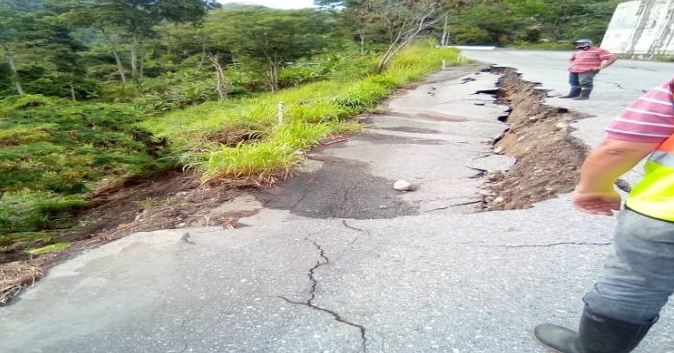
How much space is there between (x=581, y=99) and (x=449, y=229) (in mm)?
6048

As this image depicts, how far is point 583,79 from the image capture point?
760cm

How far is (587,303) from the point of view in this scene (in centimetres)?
149

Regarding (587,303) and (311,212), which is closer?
(587,303)

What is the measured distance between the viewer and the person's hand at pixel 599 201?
1.42 m

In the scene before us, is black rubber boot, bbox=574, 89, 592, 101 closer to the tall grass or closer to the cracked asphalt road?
the tall grass

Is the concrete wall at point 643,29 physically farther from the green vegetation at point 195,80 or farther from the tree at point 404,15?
the tree at point 404,15

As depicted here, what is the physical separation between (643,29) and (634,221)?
21.9 m

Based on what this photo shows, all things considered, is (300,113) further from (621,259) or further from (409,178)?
(621,259)

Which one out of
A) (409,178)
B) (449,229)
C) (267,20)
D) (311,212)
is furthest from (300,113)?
(267,20)

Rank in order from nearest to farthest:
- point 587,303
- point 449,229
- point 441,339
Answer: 1. point 587,303
2. point 441,339
3. point 449,229

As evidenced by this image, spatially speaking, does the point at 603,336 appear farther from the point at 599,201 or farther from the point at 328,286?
the point at 328,286

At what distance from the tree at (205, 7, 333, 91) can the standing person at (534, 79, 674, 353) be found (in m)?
15.2

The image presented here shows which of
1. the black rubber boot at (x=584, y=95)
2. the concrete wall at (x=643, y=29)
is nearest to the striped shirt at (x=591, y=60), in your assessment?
the black rubber boot at (x=584, y=95)

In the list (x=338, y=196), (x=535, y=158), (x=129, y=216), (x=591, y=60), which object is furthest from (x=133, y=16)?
(x=535, y=158)
